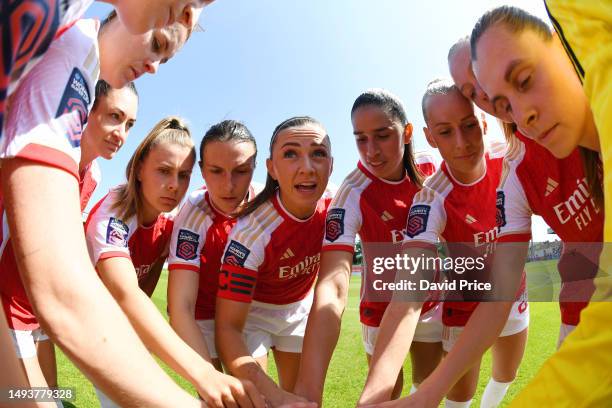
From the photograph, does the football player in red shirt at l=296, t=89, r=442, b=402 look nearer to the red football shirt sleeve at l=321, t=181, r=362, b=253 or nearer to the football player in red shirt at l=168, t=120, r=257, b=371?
the red football shirt sleeve at l=321, t=181, r=362, b=253

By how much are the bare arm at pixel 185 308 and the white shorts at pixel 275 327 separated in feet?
1.87

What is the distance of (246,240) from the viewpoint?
7.89 ft

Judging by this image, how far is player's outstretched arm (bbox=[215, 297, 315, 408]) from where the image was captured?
179 centimetres

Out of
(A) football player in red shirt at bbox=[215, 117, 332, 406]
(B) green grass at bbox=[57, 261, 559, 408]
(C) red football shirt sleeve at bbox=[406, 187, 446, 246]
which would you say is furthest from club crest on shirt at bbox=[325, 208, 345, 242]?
(B) green grass at bbox=[57, 261, 559, 408]

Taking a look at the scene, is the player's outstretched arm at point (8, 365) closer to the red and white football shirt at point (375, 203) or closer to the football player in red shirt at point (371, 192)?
the football player in red shirt at point (371, 192)

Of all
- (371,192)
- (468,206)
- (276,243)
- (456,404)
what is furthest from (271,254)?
(456,404)

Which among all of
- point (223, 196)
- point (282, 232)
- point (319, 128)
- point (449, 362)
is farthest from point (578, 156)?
point (223, 196)

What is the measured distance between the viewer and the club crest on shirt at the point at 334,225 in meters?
2.33

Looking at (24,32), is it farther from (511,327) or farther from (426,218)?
(511,327)

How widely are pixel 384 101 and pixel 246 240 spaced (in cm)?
113

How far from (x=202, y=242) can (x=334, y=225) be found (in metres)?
0.86

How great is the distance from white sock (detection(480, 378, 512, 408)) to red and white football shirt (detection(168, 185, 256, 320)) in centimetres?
223

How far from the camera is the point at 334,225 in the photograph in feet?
7.77

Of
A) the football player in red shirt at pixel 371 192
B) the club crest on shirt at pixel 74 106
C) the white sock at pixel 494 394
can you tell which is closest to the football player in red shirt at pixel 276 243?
the football player in red shirt at pixel 371 192
